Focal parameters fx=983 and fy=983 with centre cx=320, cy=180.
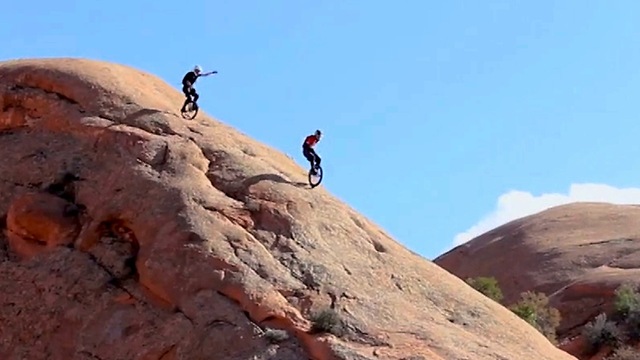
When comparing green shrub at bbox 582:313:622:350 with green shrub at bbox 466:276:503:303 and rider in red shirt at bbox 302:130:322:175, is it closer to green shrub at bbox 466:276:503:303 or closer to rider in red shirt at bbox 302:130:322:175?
green shrub at bbox 466:276:503:303

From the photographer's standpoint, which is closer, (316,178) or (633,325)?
(316,178)

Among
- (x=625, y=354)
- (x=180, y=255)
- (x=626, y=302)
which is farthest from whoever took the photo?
(x=626, y=302)

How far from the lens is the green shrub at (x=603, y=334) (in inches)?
1003

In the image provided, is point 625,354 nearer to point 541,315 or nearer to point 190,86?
point 541,315

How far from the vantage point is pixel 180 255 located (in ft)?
44.8

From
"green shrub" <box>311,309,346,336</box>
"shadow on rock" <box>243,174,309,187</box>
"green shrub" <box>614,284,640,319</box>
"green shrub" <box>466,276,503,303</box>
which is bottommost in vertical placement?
"green shrub" <box>311,309,346,336</box>

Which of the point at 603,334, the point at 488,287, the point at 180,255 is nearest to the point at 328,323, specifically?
the point at 180,255

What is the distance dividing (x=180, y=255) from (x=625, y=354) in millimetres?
14411

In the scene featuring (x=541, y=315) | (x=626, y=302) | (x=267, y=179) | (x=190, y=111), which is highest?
(x=626, y=302)

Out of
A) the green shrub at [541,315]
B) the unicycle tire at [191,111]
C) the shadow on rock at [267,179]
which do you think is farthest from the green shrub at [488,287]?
the shadow on rock at [267,179]

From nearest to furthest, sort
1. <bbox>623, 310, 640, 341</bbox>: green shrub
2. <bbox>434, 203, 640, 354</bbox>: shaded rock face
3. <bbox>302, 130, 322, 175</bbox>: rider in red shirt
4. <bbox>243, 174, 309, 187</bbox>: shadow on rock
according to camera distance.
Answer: <bbox>243, 174, 309, 187</bbox>: shadow on rock → <bbox>302, 130, 322, 175</bbox>: rider in red shirt → <bbox>623, 310, 640, 341</bbox>: green shrub → <bbox>434, 203, 640, 354</bbox>: shaded rock face

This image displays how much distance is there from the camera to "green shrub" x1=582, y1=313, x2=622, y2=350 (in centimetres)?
2547

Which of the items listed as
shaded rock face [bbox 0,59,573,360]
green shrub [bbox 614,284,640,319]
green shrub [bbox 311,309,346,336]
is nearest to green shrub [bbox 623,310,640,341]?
green shrub [bbox 614,284,640,319]

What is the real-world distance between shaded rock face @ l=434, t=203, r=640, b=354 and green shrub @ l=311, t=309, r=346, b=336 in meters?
14.8
